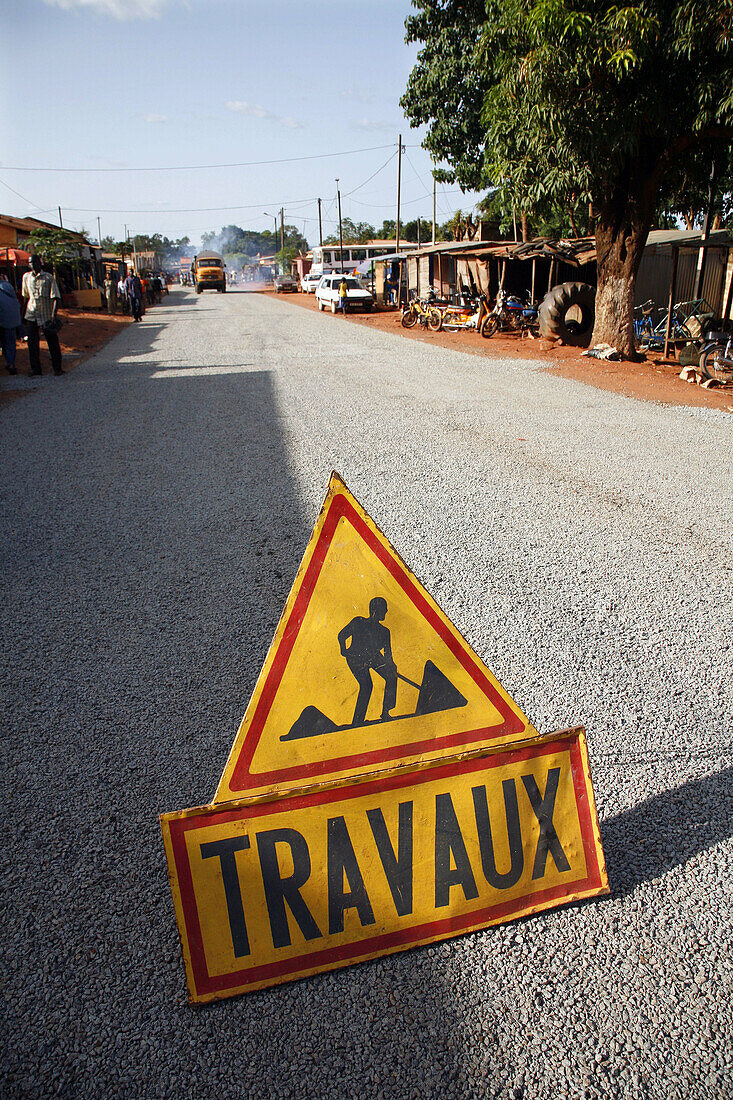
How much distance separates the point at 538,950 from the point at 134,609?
8.81 ft

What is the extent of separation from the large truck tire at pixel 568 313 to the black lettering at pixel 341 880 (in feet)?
55.6

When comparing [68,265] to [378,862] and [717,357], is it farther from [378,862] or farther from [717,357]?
[378,862]

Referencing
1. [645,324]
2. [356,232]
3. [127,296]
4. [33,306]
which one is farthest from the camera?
[356,232]

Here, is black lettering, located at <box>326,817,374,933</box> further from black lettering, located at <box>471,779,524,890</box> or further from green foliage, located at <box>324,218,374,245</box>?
green foliage, located at <box>324,218,374,245</box>

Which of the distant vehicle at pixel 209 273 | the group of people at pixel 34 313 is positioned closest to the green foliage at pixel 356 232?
the distant vehicle at pixel 209 273

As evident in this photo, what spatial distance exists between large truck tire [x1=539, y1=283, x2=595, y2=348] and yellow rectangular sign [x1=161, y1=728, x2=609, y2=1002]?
16.7m

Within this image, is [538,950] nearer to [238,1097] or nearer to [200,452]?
[238,1097]

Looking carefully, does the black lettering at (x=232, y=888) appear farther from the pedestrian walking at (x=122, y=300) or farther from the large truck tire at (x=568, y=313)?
the pedestrian walking at (x=122, y=300)

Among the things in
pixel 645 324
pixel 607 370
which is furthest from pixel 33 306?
pixel 645 324

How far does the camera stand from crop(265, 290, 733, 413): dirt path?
10.4 metres

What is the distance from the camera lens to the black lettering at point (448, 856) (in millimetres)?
1897

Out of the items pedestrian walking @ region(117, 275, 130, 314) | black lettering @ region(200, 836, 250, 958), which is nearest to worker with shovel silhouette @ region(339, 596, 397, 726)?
black lettering @ region(200, 836, 250, 958)

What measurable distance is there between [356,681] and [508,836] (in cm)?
59

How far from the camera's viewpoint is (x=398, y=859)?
6.18 ft
